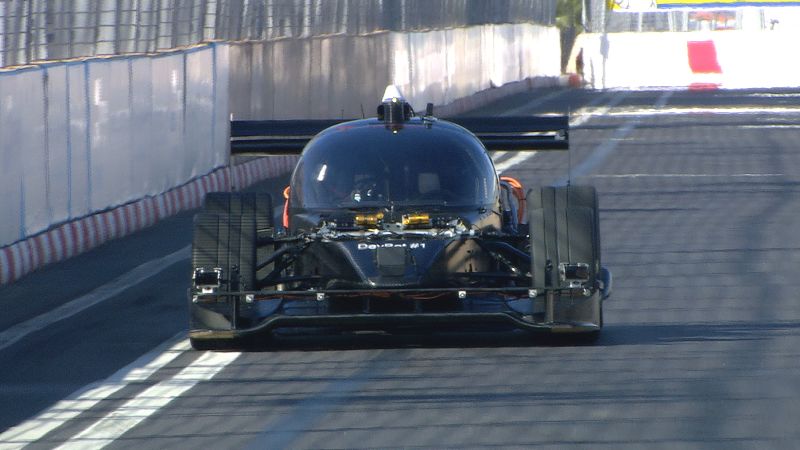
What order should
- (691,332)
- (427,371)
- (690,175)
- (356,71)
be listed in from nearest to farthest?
(427,371) → (691,332) → (690,175) → (356,71)

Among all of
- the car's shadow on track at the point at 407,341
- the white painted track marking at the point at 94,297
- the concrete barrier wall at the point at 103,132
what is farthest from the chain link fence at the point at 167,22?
the car's shadow on track at the point at 407,341

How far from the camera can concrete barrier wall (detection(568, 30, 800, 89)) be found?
206ft

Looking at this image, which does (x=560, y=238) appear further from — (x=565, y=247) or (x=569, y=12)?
(x=569, y=12)

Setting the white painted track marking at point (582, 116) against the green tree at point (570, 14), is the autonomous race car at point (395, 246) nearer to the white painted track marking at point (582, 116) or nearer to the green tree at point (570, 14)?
the white painted track marking at point (582, 116)

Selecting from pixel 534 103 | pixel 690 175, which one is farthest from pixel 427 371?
pixel 534 103

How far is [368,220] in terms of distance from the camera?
38.5ft

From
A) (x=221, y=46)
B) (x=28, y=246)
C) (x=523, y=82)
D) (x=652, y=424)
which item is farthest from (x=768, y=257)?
(x=523, y=82)

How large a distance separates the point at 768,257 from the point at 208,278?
6.35 m

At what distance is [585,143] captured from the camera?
1277 inches

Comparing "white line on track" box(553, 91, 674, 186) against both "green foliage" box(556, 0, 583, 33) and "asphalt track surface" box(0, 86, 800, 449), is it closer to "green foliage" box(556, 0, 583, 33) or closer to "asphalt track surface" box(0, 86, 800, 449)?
"asphalt track surface" box(0, 86, 800, 449)

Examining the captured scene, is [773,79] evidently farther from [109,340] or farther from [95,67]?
[109,340]

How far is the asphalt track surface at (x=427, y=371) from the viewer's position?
341 inches

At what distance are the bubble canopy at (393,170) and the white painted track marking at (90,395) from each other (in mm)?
1328

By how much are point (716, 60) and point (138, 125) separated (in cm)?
4485
